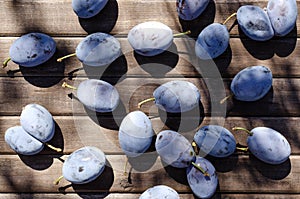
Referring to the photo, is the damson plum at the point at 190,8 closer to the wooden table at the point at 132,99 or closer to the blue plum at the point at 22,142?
the wooden table at the point at 132,99

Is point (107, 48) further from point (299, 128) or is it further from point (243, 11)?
point (299, 128)

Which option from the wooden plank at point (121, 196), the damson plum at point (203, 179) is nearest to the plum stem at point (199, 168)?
the damson plum at point (203, 179)

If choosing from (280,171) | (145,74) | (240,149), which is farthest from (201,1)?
(280,171)

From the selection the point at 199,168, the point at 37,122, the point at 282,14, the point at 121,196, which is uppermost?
the point at 282,14

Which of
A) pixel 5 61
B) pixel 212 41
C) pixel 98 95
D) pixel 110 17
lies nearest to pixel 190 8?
pixel 212 41

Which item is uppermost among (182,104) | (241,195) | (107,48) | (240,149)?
(107,48)

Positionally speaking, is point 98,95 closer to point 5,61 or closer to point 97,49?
point 97,49
